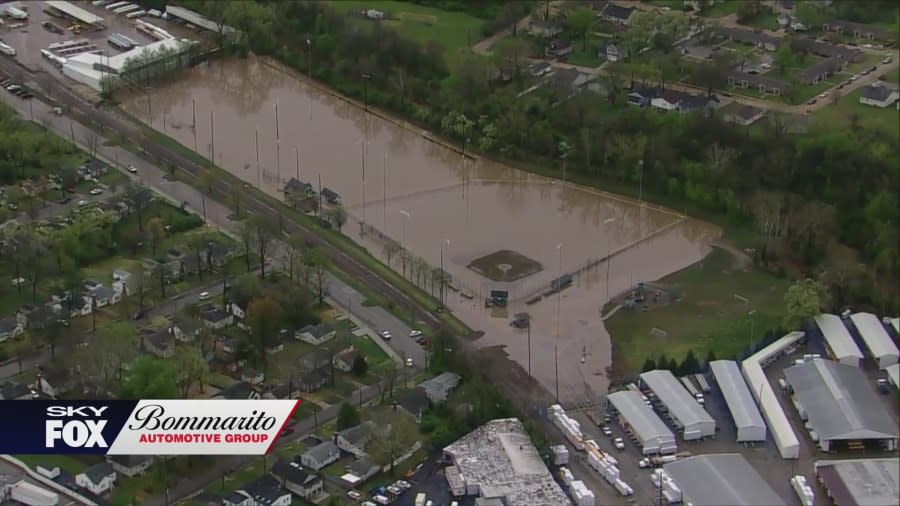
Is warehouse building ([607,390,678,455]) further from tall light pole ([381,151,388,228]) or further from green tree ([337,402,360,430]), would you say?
tall light pole ([381,151,388,228])

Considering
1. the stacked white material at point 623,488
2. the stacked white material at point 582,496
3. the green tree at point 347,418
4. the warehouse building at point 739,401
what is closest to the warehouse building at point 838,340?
the warehouse building at point 739,401

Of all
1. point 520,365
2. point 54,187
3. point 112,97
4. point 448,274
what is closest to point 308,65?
point 112,97

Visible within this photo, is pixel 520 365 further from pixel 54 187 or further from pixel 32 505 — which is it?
pixel 54 187

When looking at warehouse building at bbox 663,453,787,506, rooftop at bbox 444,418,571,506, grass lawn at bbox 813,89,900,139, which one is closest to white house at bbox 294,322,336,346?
rooftop at bbox 444,418,571,506

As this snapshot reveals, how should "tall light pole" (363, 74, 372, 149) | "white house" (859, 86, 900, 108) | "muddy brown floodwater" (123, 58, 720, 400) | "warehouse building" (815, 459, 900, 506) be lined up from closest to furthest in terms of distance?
"warehouse building" (815, 459, 900, 506) < "muddy brown floodwater" (123, 58, 720, 400) < "white house" (859, 86, 900, 108) < "tall light pole" (363, 74, 372, 149)

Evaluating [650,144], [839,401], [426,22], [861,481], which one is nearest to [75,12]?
[426,22]
